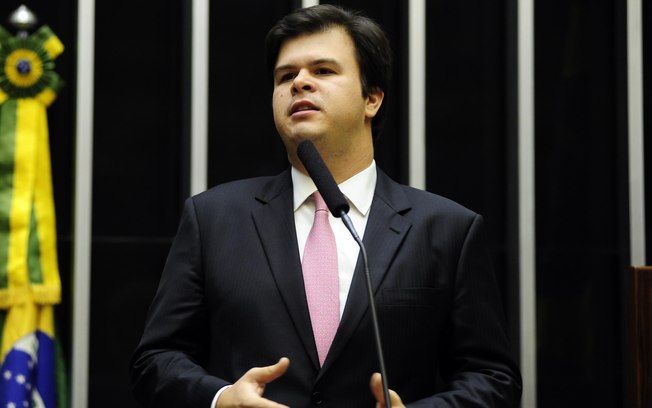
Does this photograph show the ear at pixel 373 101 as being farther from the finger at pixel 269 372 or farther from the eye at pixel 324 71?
the finger at pixel 269 372

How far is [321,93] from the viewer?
82.4 inches

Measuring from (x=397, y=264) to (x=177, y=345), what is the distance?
508 mm

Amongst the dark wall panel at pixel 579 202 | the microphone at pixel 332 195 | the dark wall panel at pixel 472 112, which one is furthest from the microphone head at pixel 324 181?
the dark wall panel at pixel 579 202

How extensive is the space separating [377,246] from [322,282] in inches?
5.8

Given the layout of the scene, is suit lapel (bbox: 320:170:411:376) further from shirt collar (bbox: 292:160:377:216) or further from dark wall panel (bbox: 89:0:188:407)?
dark wall panel (bbox: 89:0:188:407)

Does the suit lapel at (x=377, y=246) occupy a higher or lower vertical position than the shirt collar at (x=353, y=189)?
lower

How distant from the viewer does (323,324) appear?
1.93 metres

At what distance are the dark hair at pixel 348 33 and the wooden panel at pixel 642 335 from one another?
2.90 feet

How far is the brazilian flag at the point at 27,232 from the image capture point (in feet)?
10.9

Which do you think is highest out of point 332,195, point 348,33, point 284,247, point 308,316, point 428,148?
point 348,33

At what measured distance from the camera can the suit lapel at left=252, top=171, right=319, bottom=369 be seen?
1.91 metres

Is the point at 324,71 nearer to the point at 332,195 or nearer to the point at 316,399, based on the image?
the point at 332,195

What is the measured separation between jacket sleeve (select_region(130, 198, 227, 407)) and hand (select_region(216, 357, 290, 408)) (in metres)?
0.12

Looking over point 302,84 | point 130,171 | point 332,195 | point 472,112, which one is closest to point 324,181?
point 332,195
